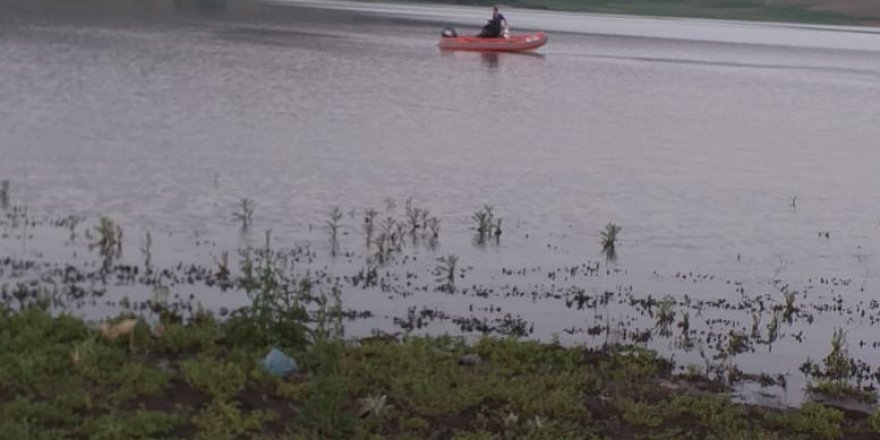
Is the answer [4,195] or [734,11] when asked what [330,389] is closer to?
[4,195]

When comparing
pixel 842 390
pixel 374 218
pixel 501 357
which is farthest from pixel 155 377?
pixel 374 218

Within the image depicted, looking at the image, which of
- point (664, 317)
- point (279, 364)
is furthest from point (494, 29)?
point (279, 364)

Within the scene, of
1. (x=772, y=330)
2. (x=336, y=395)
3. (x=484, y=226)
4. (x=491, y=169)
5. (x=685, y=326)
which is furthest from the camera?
(x=491, y=169)

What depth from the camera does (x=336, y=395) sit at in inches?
378

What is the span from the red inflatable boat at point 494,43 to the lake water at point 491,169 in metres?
4.44

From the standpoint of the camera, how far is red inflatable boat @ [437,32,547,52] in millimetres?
64000

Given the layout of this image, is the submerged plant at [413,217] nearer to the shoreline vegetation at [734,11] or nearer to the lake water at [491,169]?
the lake water at [491,169]

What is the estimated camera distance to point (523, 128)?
35.8 m

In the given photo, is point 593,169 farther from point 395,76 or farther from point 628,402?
point 395,76

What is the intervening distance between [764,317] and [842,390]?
10.8 ft

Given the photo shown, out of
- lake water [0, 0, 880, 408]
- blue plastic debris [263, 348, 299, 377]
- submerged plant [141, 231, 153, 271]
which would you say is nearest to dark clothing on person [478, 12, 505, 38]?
lake water [0, 0, 880, 408]

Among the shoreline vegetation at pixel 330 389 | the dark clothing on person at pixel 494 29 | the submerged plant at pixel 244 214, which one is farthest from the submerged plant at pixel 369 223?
the dark clothing on person at pixel 494 29

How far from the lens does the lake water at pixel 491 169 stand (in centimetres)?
1673

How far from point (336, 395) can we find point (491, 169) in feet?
59.1
